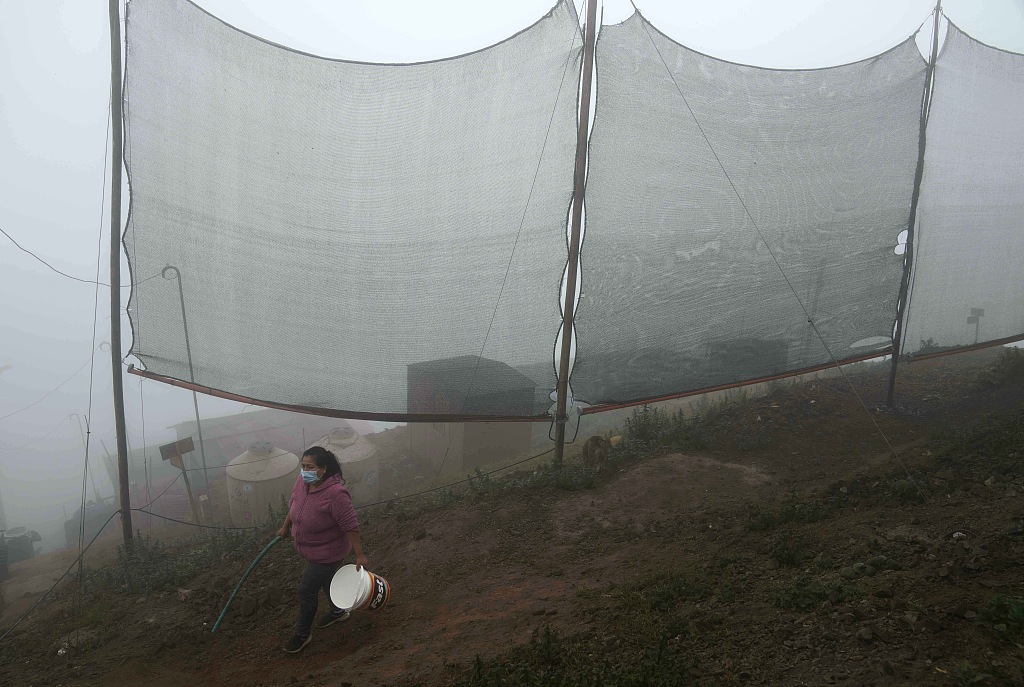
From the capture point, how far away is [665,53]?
4.57 m

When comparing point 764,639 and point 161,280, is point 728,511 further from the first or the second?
point 161,280

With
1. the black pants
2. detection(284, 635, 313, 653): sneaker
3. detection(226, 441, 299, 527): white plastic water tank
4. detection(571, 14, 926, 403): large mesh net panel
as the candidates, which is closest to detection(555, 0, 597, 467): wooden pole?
detection(571, 14, 926, 403): large mesh net panel

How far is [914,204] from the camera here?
5.59 metres

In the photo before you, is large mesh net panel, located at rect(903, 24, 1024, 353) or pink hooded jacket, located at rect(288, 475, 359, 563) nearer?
pink hooded jacket, located at rect(288, 475, 359, 563)

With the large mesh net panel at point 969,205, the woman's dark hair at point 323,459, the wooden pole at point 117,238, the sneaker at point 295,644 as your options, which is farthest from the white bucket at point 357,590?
the large mesh net panel at point 969,205

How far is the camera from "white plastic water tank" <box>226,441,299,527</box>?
27.4 feet

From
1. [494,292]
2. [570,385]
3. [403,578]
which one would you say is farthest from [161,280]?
[570,385]

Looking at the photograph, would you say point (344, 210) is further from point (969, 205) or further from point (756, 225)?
point (969, 205)

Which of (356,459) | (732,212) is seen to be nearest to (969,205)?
(732,212)

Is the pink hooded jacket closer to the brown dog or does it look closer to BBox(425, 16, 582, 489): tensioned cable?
BBox(425, 16, 582, 489): tensioned cable

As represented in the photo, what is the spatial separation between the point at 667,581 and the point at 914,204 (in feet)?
15.6

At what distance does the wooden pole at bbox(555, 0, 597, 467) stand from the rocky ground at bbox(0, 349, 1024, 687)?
0.73 meters

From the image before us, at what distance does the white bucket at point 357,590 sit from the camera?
312cm

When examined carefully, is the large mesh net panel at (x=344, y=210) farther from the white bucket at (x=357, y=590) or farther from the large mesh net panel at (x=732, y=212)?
the white bucket at (x=357, y=590)
